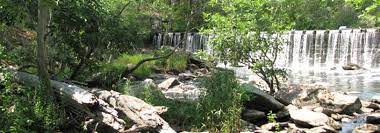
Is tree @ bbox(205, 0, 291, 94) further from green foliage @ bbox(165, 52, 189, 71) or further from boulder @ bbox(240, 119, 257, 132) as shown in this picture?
green foliage @ bbox(165, 52, 189, 71)

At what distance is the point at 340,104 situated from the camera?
1287 centimetres

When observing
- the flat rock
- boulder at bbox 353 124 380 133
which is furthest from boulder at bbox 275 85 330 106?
boulder at bbox 353 124 380 133

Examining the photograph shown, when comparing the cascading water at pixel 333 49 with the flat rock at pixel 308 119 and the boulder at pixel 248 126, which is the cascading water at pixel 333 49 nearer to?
the flat rock at pixel 308 119

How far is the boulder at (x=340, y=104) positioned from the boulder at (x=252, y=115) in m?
1.99

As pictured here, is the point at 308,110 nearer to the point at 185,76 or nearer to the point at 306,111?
the point at 306,111

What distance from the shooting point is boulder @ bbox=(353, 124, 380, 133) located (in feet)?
34.1

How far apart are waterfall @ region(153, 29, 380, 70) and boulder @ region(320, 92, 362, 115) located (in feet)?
45.5

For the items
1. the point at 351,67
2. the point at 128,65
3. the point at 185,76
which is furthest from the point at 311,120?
the point at 351,67

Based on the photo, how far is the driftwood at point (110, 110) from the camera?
26.6 ft

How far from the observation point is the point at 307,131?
416 inches

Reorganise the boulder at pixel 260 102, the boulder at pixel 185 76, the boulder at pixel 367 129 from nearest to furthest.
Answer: the boulder at pixel 367 129 < the boulder at pixel 260 102 < the boulder at pixel 185 76

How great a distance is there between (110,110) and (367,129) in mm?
5543

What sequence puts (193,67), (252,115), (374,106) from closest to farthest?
1. (252,115)
2. (374,106)
3. (193,67)

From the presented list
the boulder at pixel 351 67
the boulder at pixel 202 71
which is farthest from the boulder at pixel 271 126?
the boulder at pixel 351 67
